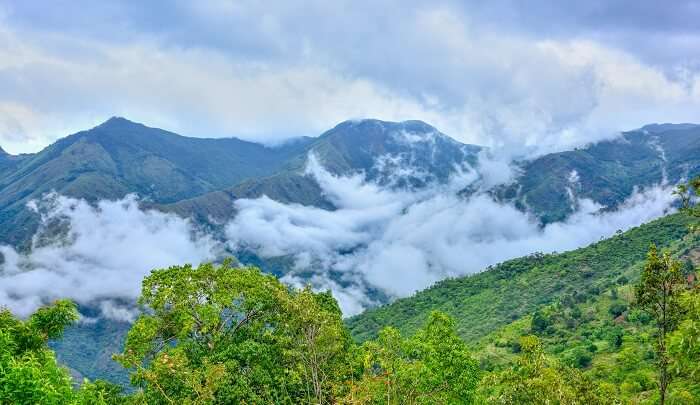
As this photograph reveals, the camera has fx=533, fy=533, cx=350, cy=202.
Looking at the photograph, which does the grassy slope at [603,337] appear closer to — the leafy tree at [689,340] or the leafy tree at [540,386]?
the leafy tree at [540,386]

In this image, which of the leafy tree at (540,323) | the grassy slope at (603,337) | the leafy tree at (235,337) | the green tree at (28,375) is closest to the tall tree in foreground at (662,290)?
the leafy tree at (235,337)

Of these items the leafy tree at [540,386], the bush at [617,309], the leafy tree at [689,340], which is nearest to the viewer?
the leafy tree at [689,340]

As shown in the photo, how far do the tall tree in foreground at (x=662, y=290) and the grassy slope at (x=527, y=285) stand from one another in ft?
323

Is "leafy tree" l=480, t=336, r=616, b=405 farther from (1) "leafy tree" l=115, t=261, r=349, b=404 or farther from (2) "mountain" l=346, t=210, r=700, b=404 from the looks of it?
(1) "leafy tree" l=115, t=261, r=349, b=404

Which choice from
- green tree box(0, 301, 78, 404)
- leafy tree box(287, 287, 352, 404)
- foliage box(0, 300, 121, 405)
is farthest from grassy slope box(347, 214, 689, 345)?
green tree box(0, 301, 78, 404)

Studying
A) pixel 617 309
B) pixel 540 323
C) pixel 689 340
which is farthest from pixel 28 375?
pixel 540 323

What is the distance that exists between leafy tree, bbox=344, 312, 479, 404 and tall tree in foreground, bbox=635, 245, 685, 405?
37.2 feet

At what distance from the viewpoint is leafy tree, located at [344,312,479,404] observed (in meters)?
26.8

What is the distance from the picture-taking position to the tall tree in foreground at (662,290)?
61.1ft

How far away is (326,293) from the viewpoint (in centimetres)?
4006

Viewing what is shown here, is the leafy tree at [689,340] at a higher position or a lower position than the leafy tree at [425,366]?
higher

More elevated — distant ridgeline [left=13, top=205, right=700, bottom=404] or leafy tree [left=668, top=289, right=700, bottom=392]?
leafy tree [left=668, top=289, right=700, bottom=392]

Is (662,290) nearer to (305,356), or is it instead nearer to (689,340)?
(689,340)

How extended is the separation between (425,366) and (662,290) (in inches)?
521
